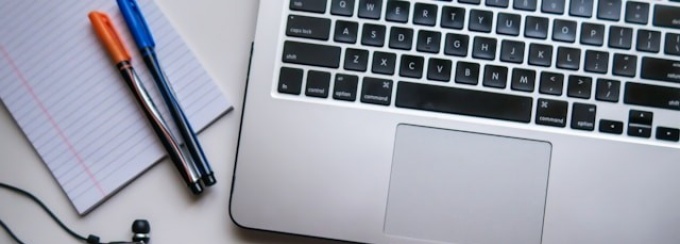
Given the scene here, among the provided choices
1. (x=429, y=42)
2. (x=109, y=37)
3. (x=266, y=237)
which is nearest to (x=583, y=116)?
(x=429, y=42)

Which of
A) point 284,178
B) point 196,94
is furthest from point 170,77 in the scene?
point 284,178

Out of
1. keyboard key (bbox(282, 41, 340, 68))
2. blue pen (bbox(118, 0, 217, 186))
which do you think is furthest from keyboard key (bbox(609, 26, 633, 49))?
blue pen (bbox(118, 0, 217, 186))

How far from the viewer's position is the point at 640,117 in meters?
0.50

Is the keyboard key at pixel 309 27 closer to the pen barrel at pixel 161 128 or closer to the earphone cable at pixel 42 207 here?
the pen barrel at pixel 161 128

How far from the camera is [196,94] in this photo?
1.82ft

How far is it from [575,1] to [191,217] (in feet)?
1.12

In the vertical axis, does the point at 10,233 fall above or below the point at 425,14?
below

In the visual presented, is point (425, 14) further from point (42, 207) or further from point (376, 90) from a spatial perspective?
point (42, 207)

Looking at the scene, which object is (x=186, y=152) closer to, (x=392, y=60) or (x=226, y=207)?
(x=226, y=207)

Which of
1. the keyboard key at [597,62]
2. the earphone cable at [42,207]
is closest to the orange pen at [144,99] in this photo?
the earphone cable at [42,207]

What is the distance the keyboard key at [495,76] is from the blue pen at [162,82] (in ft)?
0.74

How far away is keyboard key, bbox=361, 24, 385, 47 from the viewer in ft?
1.68

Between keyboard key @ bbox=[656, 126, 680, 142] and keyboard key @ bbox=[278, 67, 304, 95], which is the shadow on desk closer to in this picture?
keyboard key @ bbox=[278, 67, 304, 95]

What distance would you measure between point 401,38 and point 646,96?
7.3 inches
